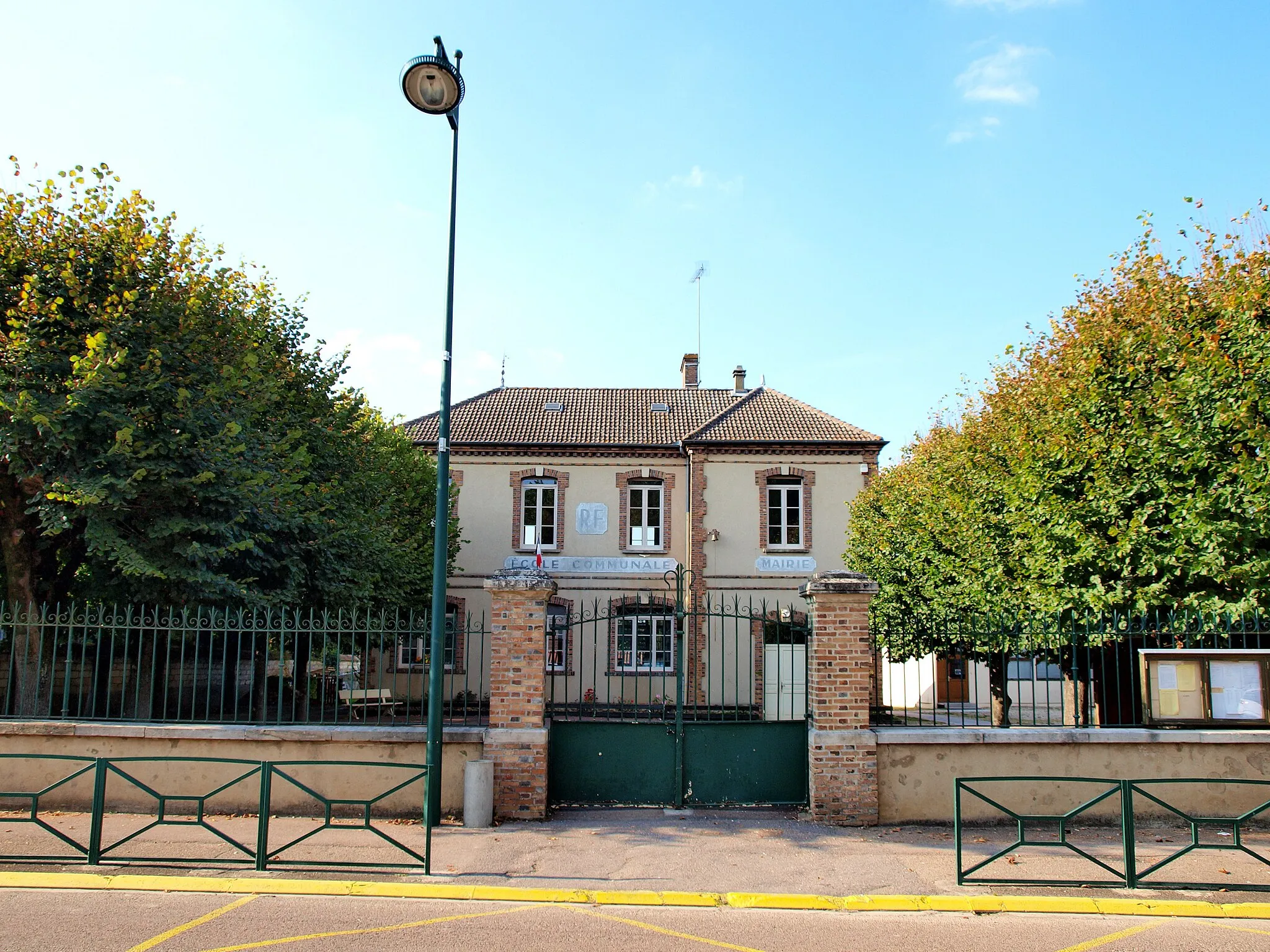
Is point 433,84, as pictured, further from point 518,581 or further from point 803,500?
point 803,500

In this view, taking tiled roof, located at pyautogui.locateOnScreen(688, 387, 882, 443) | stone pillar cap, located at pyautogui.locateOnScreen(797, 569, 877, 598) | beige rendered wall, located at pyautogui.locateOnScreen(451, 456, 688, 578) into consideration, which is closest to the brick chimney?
tiled roof, located at pyautogui.locateOnScreen(688, 387, 882, 443)

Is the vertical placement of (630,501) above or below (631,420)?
below

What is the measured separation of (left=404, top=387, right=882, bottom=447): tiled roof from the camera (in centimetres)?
2212

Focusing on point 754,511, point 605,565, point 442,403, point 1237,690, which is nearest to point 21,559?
point 442,403

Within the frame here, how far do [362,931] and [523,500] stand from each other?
657 inches

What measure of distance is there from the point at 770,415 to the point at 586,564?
21.0 ft

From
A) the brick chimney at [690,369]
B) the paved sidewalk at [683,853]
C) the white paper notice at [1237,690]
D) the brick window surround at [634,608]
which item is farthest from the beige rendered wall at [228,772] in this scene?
the brick chimney at [690,369]

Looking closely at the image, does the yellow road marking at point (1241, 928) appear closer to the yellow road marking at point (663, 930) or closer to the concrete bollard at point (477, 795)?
the yellow road marking at point (663, 930)

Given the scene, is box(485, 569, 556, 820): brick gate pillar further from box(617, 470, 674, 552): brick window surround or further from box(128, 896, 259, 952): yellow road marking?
box(617, 470, 674, 552): brick window surround

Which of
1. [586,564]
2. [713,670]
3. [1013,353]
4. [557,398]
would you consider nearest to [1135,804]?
[1013,353]

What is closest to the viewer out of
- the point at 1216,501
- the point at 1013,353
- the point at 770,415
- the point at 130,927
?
the point at 130,927

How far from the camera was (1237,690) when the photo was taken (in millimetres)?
8906

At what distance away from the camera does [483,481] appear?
73.2 feet

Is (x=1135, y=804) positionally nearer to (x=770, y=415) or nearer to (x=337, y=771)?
(x=337, y=771)
